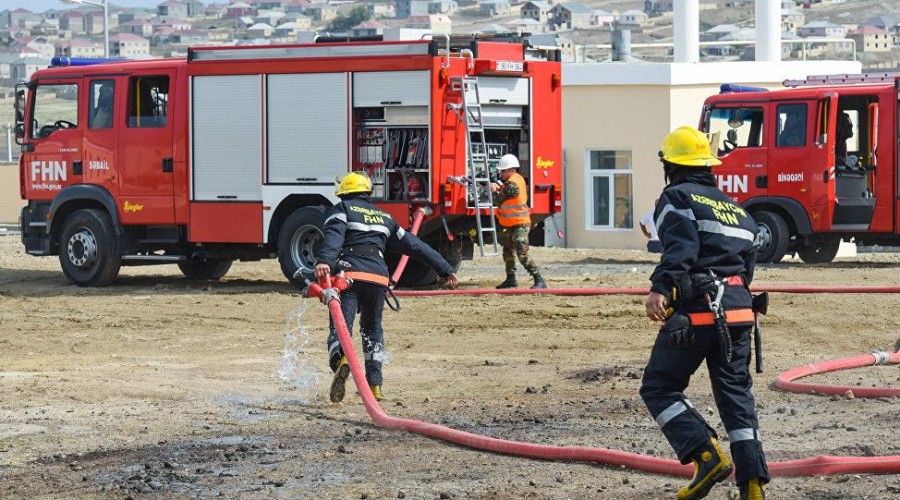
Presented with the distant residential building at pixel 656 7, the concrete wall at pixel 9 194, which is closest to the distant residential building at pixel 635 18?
the distant residential building at pixel 656 7

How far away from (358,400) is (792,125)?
40.6ft

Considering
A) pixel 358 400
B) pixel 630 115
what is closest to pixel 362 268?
pixel 358 400

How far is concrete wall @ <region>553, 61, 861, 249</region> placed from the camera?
101 ft

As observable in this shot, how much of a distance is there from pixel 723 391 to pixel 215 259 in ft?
42.9

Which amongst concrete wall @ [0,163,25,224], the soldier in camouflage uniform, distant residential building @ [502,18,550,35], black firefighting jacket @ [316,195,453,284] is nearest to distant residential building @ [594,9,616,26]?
distant residential building @ [502,18,550,35]

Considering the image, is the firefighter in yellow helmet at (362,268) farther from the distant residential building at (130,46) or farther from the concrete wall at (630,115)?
the distant residential building at (130,46)

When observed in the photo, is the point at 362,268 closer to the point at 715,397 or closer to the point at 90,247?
the point at 715,397

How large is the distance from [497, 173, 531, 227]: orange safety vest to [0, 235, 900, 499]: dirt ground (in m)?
0.90

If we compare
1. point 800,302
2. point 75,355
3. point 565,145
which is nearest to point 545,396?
point 75,355

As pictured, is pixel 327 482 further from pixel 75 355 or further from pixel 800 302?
pixel 800 302

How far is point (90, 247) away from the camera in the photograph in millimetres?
19578

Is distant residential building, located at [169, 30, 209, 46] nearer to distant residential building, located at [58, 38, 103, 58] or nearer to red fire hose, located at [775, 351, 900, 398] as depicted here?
distant residential building, located at [58, 38, 103, 58]

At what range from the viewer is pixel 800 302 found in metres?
16.8

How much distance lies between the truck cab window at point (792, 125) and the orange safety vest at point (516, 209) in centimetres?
574
